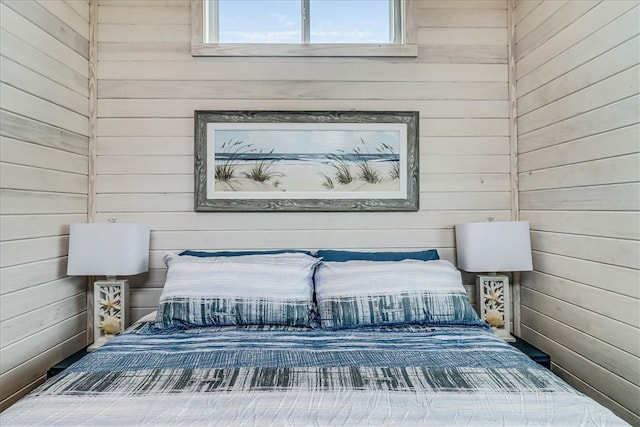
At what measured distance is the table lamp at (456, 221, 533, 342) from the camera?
2.22 meters

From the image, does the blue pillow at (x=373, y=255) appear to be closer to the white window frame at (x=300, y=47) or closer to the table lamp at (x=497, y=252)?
the table lamp at (x=497, y=252)

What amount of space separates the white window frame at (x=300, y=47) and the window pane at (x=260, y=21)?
0.47ft

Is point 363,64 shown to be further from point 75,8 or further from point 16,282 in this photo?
point 16,282

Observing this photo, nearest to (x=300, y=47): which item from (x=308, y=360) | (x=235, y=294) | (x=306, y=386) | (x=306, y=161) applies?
(x=306, y=161)

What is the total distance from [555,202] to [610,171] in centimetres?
42

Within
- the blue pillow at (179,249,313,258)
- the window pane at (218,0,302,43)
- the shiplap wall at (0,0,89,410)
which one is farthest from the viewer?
the window pane at (218,0,302,43)

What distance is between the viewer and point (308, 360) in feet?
4.89

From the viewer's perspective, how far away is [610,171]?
5.77 feet

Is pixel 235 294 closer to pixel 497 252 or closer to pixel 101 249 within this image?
pixel 101 249

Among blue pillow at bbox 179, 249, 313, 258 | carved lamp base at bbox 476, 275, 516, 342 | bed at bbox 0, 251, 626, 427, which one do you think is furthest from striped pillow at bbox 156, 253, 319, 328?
carved lamp base at bbox 476, 275, 516, 342

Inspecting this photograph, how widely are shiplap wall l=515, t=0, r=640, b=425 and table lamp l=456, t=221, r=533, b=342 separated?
0.48 feet

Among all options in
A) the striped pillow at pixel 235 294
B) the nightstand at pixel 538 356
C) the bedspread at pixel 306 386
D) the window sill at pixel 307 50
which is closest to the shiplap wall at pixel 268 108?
the window sill at pixel 307 50

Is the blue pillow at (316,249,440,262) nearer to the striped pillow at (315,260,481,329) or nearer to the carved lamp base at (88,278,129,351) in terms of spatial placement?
the striped pillow at (315,260,481,329)

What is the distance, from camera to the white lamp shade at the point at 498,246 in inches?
87.5
